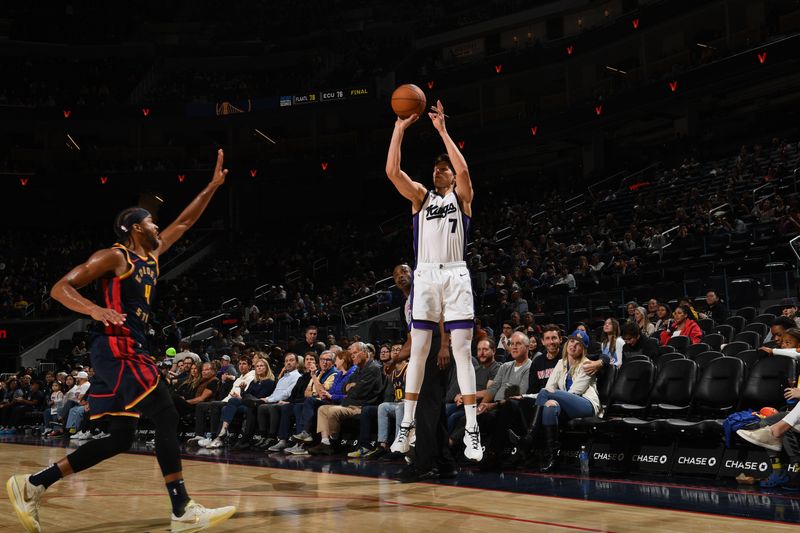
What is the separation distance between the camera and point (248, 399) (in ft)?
34.7

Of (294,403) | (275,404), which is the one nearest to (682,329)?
(294,403)

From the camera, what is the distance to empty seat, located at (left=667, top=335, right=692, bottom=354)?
9.70m

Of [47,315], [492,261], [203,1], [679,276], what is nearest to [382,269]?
[492,261]

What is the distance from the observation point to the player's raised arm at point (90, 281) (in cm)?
414

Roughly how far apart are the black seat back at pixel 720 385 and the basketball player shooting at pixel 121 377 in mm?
4601

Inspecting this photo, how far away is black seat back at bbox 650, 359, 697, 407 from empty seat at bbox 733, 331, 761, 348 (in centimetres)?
222

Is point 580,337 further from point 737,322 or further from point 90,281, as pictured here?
point 90,281

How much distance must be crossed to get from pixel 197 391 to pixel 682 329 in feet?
23.5

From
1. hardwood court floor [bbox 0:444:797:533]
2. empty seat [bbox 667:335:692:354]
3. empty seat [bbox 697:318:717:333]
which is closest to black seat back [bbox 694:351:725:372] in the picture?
empty seat [bbox 667:335:692:354]

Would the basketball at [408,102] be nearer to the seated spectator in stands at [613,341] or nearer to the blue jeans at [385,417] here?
the blue jeans at [385,417]

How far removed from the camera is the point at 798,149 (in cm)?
2009

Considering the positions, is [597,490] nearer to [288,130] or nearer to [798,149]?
[798,149]

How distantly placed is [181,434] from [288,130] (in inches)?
1003

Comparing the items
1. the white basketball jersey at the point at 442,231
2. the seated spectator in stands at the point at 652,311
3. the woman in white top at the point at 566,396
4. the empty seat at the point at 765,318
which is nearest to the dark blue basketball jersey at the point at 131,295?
the white basketball jersey at the point at 442,231
